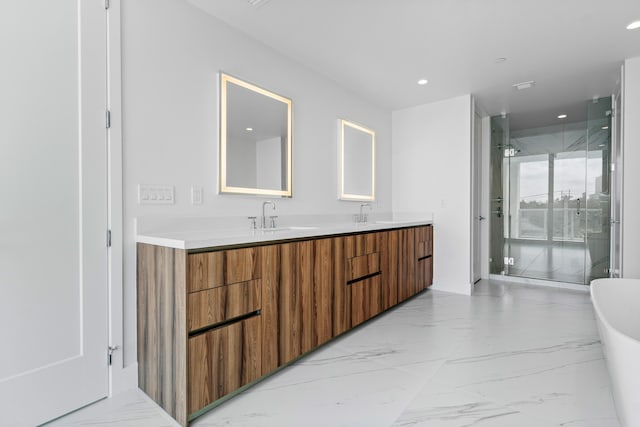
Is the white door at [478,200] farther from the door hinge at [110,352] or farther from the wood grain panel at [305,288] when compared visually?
the door hinge at [110,352]

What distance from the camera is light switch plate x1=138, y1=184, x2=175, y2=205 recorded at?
6.31ft

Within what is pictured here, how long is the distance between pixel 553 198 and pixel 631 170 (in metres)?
1.71

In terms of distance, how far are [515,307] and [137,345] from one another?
3.53m

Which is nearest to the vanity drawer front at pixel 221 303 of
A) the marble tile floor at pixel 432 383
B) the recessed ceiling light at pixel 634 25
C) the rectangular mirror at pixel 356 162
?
the marble tile floor at pixel 432 383

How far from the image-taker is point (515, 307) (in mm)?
3451

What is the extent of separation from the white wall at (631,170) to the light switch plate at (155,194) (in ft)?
12.6

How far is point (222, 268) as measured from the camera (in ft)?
5.50

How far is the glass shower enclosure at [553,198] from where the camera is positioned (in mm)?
3992

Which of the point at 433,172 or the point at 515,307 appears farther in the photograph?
the point at 433,172

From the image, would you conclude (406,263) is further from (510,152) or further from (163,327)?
(510,152)

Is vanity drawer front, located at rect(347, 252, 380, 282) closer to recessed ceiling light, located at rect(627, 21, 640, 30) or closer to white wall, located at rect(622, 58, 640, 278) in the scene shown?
white wall, located at rect(622, 58, 640, 278)

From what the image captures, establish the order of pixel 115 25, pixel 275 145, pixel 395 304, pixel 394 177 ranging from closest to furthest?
pixel 115 25 < pixel 275 145 < pixel 395 304 < pixel 394 177

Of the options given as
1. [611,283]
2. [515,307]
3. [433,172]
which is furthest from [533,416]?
[433,172]

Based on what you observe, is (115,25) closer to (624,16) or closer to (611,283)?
(624,16)
